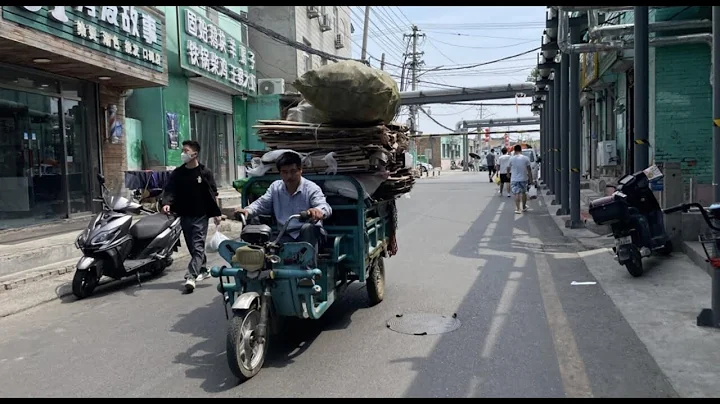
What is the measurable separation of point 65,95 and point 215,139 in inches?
365

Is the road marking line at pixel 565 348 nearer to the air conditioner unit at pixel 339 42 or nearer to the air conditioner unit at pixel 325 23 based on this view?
the air conditioner unit at pixel 325 23

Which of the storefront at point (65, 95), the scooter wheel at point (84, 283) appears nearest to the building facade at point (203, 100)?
the storefront at point (65, 95)

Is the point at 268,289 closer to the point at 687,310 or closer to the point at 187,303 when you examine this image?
the point at 187,303

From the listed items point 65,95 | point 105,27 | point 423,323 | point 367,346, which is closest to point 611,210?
point 423,323

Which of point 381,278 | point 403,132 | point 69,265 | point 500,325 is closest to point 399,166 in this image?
point 403,132

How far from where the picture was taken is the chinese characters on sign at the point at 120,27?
10.3 metres

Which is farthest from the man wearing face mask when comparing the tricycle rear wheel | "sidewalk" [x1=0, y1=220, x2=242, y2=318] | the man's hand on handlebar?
the man's hand on handlebar

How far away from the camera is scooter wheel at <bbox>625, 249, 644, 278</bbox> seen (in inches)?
280

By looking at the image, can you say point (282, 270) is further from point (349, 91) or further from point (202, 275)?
point (202, 275)

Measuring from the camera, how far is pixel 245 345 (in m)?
4.13

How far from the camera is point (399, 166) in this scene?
6.71 m

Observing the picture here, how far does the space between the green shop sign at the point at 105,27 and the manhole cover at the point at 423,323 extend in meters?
7.54

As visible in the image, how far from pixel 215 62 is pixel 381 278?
13.9 m

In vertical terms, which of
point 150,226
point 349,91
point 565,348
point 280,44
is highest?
point 280,44
